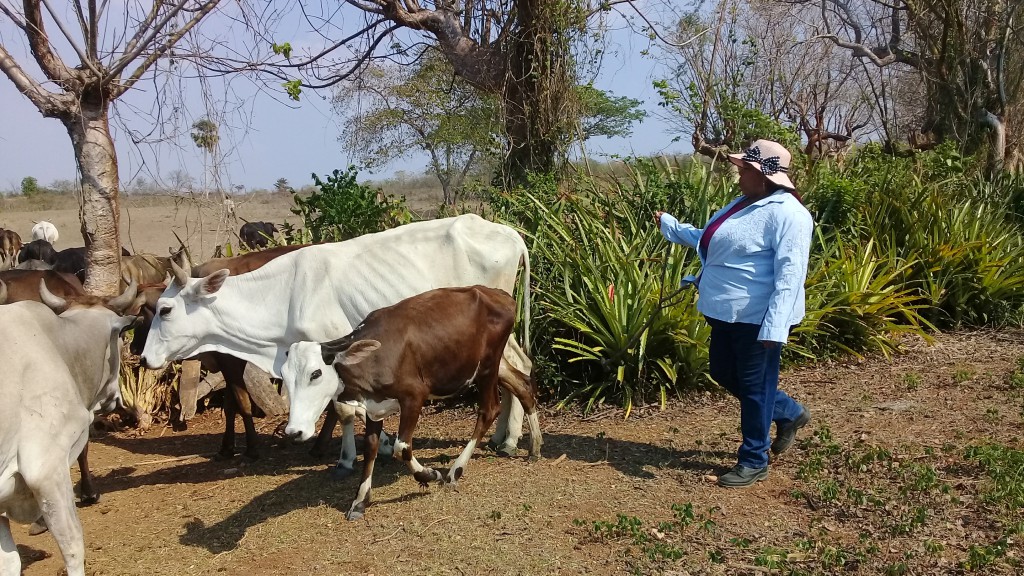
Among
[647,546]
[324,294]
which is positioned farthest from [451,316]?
[647,546]

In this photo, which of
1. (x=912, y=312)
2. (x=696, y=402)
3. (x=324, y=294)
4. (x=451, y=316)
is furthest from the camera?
(x=912, y=312)

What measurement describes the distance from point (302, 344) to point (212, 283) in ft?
5.15

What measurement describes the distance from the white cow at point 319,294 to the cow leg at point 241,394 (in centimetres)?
59

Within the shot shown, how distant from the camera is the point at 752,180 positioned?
5.04 metres

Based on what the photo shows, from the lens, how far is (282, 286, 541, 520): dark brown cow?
16.3 feet

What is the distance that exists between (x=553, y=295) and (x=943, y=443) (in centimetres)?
338

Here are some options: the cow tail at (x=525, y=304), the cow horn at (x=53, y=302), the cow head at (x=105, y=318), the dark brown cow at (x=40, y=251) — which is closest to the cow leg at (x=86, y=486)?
the cow head at (x=105, y=318)

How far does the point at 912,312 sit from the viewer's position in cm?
908

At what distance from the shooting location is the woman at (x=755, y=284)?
15.9ft

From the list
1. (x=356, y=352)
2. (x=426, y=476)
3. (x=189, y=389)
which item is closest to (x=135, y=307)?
(x=356, y=352)

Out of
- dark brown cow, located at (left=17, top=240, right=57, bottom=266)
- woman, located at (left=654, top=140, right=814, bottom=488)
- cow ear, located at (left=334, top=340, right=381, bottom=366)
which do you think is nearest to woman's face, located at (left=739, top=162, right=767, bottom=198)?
woman, located at (left=654, top=140, right=814, bottom=488)

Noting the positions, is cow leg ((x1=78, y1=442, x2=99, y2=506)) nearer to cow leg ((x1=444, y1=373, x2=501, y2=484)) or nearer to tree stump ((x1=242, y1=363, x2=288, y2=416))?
tree stump ((x1=242, y1=363, x2=288, y2=416))

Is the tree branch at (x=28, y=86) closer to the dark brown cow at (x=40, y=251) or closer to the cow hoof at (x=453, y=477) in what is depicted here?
the cow hoof at (x=453, y=477)

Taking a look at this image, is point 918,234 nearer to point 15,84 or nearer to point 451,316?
point 451,316
